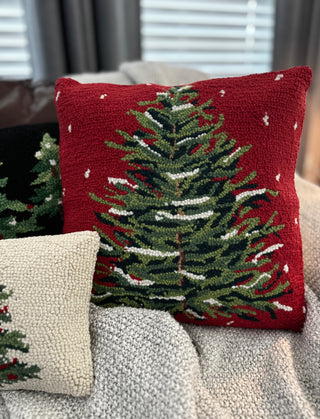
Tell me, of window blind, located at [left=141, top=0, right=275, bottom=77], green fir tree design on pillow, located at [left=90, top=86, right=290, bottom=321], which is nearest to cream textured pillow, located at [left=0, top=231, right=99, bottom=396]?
green fir tree design on pillow, located at [left=90, top=86, right=290, bottom=321]

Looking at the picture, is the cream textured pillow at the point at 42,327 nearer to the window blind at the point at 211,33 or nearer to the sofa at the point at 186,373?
the sofa at the point at 186,373

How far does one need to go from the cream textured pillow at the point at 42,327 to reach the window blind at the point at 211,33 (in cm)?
120

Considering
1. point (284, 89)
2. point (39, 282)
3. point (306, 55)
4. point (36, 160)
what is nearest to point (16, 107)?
point (36, 160)

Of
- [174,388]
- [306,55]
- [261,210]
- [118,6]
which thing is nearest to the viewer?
[174,388]

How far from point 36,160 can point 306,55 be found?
1.48 meters

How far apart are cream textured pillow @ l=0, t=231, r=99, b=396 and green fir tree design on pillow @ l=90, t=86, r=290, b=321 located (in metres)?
0.10

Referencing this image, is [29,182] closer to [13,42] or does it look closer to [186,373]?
[186,373]

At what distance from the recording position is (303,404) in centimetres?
46

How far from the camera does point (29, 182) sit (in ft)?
2.05

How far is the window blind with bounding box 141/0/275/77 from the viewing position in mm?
1442

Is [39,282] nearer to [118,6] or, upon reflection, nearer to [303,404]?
[303,404]

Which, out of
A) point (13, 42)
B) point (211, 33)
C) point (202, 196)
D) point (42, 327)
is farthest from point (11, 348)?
point (211, 33)

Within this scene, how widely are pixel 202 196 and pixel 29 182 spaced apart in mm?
322

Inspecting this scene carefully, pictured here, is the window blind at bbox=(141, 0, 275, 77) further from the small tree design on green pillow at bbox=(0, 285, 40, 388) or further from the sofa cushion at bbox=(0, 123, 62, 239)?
the small tree design on green pillow at bbox=(0, 285, 40, 388)
